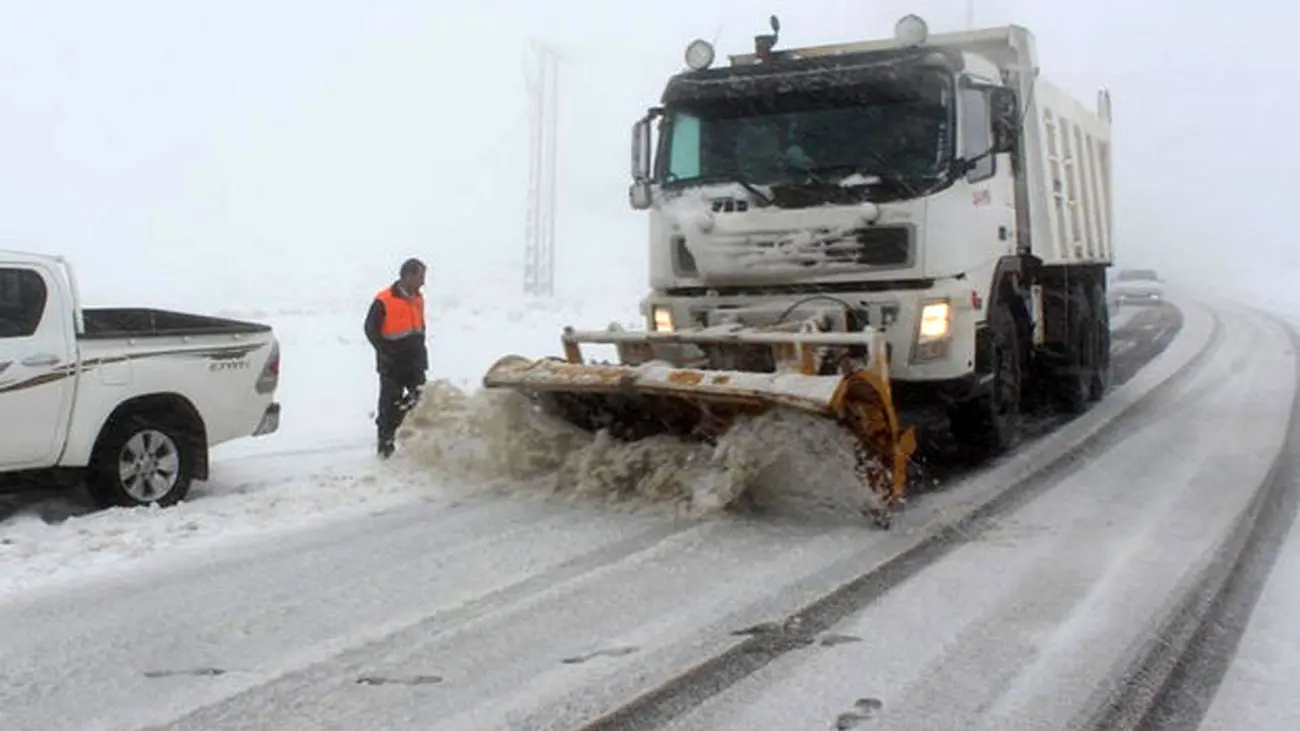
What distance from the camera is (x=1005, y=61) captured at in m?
10.1

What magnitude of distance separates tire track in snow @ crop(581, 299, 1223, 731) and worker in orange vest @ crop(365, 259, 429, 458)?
14.0ft

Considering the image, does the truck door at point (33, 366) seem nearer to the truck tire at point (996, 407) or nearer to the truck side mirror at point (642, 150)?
the truck side mirror at point (642, 150)

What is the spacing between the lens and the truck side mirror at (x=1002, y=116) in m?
8.01

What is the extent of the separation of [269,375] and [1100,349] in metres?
8.34

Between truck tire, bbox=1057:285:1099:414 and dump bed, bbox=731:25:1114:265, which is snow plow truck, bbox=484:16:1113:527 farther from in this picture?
truck tire, bbox=1057:285:1099:414

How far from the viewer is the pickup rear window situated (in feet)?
22.5

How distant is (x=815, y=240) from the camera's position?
25.5 feet

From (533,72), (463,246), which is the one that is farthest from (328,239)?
(533,72)

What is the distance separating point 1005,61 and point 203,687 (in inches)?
320

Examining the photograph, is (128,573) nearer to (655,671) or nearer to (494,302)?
(655,671)

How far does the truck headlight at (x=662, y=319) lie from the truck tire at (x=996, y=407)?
84.3 inches

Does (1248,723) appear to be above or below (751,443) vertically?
below

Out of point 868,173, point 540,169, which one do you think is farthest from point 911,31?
point 540,169

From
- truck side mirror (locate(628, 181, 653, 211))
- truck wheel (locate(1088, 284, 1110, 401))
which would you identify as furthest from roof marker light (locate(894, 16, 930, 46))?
truck wheel (locate(1088, 284, 1110, 401))
